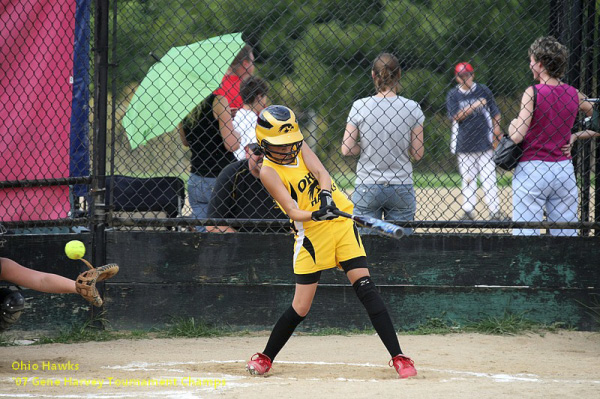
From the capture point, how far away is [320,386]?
4.23 m

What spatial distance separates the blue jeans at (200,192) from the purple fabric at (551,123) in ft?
7.99

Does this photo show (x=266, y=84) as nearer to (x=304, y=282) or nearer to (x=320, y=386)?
(x=304, y=282)

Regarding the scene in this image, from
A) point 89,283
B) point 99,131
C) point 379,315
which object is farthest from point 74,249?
point 379,315

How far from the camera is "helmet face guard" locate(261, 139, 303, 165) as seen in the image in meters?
4.51

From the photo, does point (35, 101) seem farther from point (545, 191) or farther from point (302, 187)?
point (545, 191)

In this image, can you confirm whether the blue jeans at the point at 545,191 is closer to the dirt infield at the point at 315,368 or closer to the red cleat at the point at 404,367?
the dirt infield at the point at 315,368

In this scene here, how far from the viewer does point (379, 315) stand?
4.50 metres

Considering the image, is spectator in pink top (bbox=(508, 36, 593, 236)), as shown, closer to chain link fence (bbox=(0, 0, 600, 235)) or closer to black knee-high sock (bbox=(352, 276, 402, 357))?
chain link fence (bbox=(0, 0, 600, 235))

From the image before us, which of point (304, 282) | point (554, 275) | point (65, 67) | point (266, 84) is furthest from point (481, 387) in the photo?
point (65, 67)

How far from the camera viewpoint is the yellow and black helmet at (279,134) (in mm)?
4480

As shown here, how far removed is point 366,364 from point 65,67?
120 inches

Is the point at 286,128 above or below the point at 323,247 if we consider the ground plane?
above

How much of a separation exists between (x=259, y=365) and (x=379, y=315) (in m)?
0.74

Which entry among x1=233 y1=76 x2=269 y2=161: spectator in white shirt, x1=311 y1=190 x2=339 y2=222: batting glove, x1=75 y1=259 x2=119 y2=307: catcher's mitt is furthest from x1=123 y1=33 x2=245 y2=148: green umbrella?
x1=311 y1=190 x2=339 y2=222: batting glove
